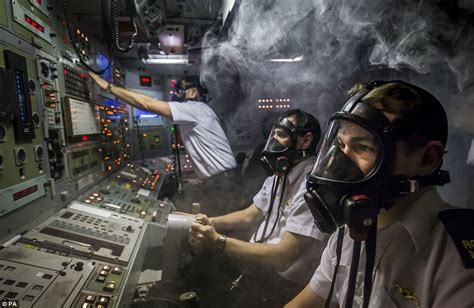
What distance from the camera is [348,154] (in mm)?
968

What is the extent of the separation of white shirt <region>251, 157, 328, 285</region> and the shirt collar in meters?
0.70

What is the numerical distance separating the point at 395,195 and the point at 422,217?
0.34ft

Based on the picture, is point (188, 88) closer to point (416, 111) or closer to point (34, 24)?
point (34, 24)

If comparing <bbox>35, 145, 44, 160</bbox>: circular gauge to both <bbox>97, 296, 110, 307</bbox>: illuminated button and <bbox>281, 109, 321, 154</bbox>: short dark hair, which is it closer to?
<bbox>97, 296, 110, 307</bbox>: illuminated button

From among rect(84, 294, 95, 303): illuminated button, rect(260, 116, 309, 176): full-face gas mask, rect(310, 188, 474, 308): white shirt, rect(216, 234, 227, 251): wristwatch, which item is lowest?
rect(216, 234, 227, 251): wristwatch

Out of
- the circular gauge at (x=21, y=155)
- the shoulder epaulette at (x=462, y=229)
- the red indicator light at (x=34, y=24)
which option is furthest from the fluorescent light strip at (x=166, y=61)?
the shoulder epaulette at (x=462, y=229)

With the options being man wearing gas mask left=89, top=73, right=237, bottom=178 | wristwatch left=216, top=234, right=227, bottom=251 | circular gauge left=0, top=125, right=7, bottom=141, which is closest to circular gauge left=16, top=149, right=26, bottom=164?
circular gauge left=0, top=125, right=7, bottom=141

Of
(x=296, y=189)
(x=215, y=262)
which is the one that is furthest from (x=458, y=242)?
(x=215, y=262)

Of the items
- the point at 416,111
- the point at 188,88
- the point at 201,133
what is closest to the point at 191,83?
the point at 188,88

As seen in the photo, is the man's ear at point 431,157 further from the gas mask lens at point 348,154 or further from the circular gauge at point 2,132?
the circular gauge at point 2,132

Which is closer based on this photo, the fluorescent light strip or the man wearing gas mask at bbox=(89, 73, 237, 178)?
the man wearing gas mask at bbox=(89, 73, 237, 178)

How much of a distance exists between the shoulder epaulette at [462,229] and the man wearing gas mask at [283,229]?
2.62 ft

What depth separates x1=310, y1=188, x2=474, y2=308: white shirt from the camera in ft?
2.43

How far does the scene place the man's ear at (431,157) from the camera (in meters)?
0.88
